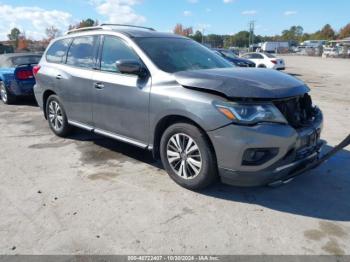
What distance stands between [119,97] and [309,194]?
8.71 feet

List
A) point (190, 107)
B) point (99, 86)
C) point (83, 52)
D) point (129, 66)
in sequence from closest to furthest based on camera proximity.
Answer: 1. point (190, 107)
2. point (129, 66)
3. point (99, 86)
4. point (83, 52)

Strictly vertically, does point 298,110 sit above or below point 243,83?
below

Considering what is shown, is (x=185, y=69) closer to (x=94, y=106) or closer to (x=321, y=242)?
(x=94, y=106)

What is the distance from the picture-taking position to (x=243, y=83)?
3648mm

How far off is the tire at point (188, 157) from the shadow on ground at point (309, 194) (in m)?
0.26

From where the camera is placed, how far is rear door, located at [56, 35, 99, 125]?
17.0ft

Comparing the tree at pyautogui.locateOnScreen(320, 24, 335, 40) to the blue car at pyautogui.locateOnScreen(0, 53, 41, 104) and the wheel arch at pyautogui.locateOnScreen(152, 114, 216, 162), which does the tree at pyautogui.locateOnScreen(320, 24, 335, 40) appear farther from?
the wheel arch at pyautogui.locateOnScreen(152, 114, 216, 162)

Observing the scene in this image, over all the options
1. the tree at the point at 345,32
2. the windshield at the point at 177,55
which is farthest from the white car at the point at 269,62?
the tree at the point at 345,32

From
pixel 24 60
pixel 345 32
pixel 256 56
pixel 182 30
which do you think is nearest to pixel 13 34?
pixel 182 30

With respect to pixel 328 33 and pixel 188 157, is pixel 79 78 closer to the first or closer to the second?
pixel 188 157

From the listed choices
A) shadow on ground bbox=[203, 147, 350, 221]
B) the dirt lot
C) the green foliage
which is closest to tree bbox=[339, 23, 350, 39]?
the green foliage

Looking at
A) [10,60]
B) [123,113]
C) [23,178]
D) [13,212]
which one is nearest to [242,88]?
[123,113]

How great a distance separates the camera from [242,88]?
3.56 m

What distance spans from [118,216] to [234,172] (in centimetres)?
128
